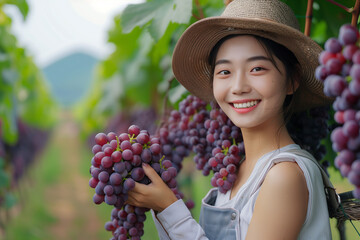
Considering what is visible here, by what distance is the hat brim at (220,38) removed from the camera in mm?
1213

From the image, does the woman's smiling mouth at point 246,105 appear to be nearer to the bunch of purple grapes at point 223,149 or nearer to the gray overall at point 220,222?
the bunch of purple grapes at point 223,149

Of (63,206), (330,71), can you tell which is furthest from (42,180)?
(330,71)

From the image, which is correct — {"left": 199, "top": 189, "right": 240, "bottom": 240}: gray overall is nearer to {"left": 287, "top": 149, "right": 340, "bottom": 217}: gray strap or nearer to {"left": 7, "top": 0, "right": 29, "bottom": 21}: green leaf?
{"left": 287, "top": 149, "right": 340, "bottom": 217}: gray strap

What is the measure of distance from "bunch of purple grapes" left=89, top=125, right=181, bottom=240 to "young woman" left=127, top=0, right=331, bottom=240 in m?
0.04

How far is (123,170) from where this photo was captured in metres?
1.20

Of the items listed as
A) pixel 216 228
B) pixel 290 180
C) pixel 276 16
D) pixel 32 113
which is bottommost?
pixel 216 228

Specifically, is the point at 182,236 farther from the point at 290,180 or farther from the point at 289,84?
the point at 289,84

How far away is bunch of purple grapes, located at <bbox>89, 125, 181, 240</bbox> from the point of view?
1.19 metres

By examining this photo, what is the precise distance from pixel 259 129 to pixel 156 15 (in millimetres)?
735

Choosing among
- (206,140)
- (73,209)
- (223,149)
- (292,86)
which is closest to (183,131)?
(206,140)

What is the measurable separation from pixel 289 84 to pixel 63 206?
9073 mm

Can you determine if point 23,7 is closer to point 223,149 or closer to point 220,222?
point 223,149

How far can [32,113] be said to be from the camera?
31.2ft

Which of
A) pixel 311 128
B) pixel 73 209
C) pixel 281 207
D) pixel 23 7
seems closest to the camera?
pixel 281 207
